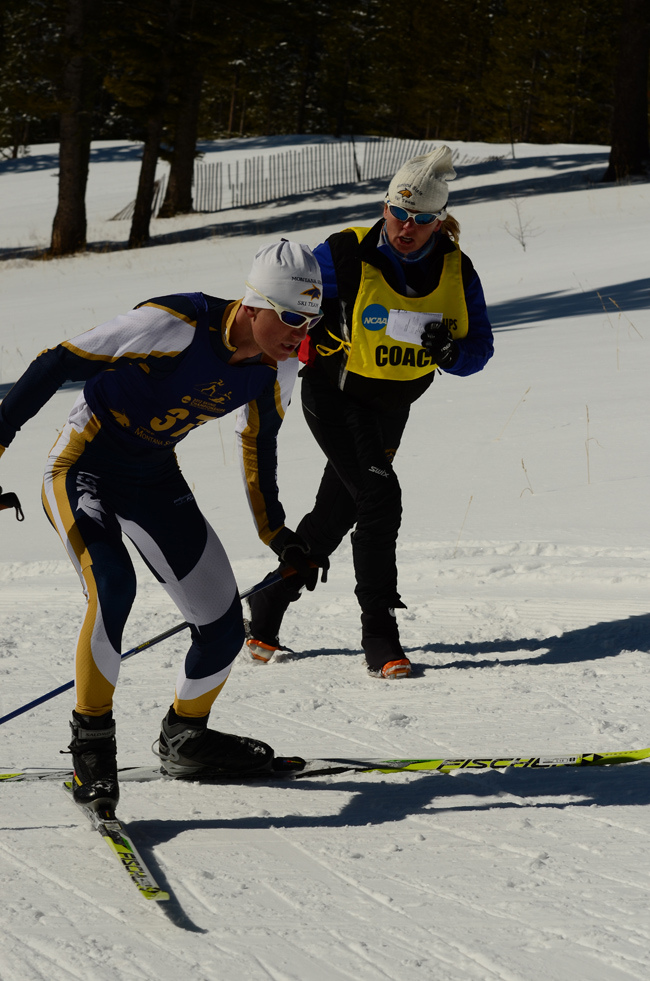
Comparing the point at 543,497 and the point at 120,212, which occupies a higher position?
the point at 120,212

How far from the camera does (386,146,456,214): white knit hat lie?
421 cm

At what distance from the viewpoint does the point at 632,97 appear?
63.1 ft

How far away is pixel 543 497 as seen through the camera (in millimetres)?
6598

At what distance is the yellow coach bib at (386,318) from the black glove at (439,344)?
110 mm

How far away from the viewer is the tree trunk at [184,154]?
2607 centimetres

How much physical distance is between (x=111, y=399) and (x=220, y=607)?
2.64 feet

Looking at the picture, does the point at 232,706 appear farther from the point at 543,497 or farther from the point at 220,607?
the point at 543,497

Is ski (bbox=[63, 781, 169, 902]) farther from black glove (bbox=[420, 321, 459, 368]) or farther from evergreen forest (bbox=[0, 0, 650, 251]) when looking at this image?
evergreen forest (bbox=[0, 0, 650, 251])

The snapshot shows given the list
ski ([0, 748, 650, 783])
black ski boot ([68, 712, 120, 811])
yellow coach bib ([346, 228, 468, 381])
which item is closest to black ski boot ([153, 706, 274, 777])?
ski ([0, 748, 650, 783])

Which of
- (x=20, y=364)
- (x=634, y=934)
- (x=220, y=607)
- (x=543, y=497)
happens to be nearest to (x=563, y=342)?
(x=543, y=497)

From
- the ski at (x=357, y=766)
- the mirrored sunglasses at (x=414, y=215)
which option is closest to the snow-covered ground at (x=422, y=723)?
the ski at (x=357, y=766)

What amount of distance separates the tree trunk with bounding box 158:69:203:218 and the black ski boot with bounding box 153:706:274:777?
23.3 m


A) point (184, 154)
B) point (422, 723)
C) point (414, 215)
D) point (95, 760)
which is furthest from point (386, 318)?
point (184, 154)

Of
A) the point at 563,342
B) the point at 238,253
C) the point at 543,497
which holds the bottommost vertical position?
the point at 543,497
